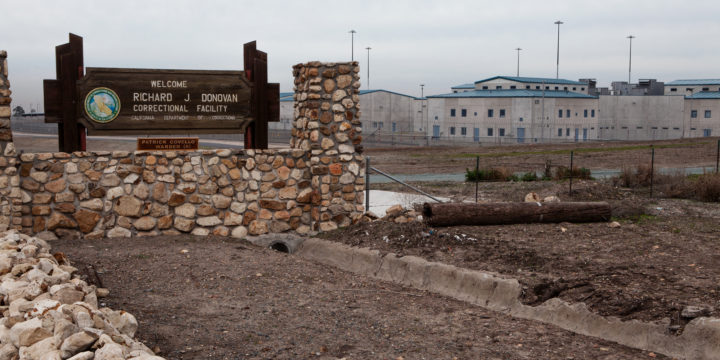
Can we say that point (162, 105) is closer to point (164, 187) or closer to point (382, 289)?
point (164, 187)

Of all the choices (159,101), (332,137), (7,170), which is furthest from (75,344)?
(332,137)

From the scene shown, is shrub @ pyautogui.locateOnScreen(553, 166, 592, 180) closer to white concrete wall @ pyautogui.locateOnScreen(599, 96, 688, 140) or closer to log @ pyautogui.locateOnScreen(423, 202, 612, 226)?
log @ pyautogui.locateOnScreen(423, 202, 612, 226)

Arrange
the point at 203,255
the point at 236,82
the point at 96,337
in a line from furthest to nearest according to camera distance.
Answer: the point at 236,82, the point at 203,255, the point at 96,337

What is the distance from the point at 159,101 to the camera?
42.5 ft

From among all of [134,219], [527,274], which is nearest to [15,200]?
[134,219]

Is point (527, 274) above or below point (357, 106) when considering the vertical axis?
below

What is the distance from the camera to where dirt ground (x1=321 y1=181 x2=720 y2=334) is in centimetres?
855

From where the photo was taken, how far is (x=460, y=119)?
79000mm

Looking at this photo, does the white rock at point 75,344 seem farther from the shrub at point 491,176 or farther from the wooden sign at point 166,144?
the shrub at point 491,176

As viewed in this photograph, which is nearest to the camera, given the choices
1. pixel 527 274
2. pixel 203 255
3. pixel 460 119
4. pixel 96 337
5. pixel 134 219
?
pixel 96 337

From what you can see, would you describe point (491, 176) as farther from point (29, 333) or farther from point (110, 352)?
point (110, 352)

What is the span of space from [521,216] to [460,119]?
66.2m

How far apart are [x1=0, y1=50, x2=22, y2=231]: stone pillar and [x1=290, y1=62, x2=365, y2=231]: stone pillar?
4873 millimetres

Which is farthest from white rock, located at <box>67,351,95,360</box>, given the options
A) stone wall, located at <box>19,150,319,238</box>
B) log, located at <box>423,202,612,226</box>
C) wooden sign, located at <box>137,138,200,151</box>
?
log, located at <box>423,202,612,226</box>
